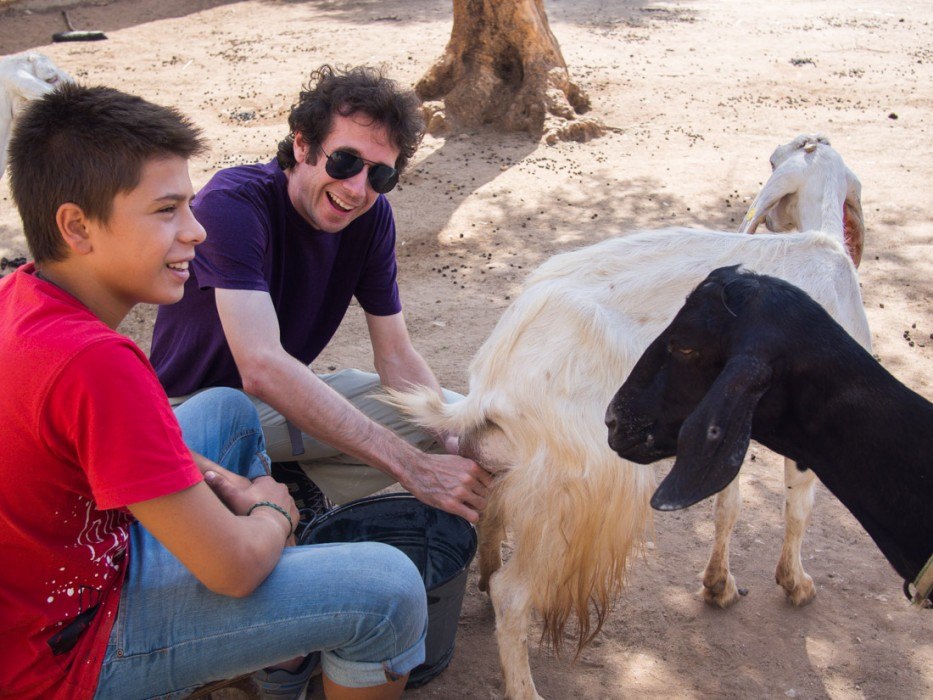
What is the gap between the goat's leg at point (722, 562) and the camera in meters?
3.24

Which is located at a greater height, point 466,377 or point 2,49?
point 2,49

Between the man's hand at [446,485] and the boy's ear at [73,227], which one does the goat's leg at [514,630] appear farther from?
the boy's ear at [73,227]

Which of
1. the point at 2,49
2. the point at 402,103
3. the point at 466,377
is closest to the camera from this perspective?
the point at 402,103

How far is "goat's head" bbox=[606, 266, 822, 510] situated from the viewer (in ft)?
5.99

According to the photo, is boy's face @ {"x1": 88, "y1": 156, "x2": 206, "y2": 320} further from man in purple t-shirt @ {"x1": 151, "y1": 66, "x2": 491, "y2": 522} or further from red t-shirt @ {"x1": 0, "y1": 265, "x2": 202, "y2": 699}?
man in purple t-shirt @ {"x1": 151, "y1": 66, "x2": 491, "y2": 522}

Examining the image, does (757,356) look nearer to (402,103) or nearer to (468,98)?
(402,103)

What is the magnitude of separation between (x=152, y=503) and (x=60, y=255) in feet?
1.85

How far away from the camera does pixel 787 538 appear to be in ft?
10.7

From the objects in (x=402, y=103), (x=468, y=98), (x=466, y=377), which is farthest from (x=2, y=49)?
(x=402, y=103)

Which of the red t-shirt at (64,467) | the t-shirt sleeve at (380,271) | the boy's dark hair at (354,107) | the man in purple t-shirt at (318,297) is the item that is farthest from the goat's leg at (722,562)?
the red t-shirt at (64,467)

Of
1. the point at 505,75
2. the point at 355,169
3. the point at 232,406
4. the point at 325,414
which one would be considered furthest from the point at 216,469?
the point at 505,75

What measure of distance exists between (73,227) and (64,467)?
0.49 meters

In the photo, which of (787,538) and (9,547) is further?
(787,538)

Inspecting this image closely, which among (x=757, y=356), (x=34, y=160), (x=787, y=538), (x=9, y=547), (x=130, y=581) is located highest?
(x=34, y=160)
